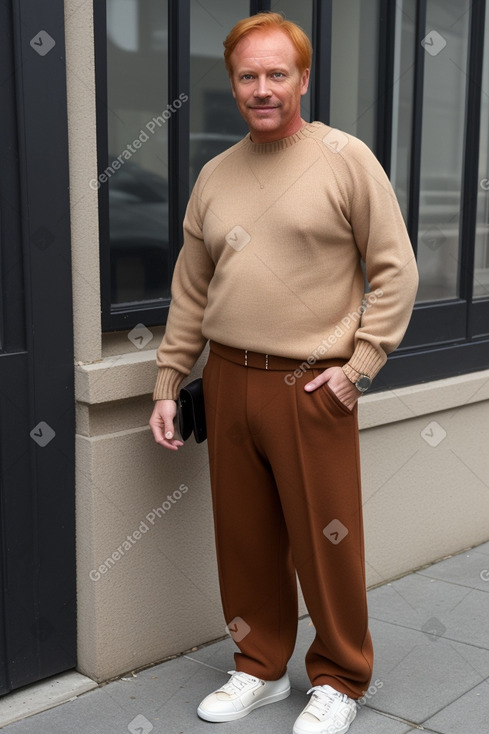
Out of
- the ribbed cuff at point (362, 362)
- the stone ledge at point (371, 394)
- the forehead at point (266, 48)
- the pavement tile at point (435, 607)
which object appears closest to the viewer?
the forehead at point (266, 48)

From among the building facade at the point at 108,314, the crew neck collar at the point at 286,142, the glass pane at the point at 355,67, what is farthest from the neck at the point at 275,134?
the glass pane at the point at 355,67

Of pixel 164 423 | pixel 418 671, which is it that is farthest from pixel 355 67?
pixel 418 671

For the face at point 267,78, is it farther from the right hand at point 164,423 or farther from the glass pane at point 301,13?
the glass pane at point 301,13

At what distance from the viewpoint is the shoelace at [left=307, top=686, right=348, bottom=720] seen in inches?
121

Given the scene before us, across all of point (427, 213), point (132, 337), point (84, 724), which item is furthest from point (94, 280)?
point (427, 213)

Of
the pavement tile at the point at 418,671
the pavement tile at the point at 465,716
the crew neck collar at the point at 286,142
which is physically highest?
the crew neck collar at the point at 286,142

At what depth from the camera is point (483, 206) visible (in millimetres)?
5250

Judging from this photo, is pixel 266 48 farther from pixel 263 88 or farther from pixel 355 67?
pixel 355 67

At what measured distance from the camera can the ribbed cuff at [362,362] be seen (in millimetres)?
2879

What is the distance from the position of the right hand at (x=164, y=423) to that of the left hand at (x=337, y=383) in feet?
1.65

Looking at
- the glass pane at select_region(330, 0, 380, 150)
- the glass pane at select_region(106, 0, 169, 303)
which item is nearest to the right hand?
the glass pane at select_region(106, 0, 169, 303)

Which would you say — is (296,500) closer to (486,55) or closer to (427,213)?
(427,213)

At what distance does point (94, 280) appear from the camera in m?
3.27

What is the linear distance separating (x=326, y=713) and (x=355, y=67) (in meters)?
2.68
